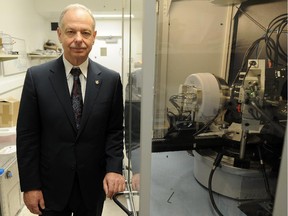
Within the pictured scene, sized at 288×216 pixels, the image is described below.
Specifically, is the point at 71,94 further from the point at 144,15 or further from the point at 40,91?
the point at 144,15

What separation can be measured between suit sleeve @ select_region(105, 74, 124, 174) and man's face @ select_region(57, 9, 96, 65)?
0.23 metres

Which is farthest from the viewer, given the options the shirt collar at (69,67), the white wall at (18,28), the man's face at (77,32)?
the white wall at (18,28)

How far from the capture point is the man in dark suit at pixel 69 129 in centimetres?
106

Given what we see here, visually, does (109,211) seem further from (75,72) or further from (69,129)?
(75,72)

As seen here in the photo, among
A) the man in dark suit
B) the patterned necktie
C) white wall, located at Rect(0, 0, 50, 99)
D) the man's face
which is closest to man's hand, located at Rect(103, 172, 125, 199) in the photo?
the man in dark suit

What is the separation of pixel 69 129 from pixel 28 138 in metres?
0.21

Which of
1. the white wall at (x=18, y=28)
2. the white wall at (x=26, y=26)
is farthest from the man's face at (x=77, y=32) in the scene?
the white wall at (x=18, y=28)

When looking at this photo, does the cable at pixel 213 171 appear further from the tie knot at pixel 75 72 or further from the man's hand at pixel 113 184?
the tie knot at pixel 75 72

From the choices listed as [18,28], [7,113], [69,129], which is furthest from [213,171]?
[18,28]

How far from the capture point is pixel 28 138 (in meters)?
1.10

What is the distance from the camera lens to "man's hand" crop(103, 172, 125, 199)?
3.50 feet

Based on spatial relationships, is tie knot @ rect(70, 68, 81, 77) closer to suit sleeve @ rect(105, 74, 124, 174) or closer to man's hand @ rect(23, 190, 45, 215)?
suit sleeve @ rect(105, 74, 124, 174)

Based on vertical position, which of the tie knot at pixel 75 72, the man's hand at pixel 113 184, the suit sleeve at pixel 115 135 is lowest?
the man's hand at pixel 113 184

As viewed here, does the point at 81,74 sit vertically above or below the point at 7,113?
above
